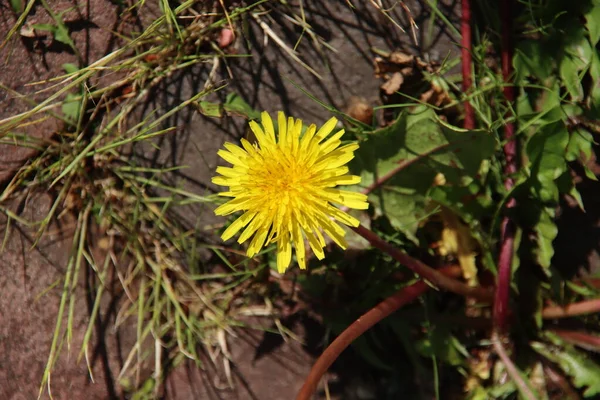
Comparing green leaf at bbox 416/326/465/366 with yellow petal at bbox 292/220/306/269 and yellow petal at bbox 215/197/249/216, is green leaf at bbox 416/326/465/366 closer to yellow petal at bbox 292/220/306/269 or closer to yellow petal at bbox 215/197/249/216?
yellow petal at bbox 292/220/306/269

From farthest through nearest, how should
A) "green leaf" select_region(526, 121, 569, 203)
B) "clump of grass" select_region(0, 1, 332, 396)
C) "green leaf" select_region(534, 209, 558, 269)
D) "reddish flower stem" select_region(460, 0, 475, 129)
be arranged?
"clump of grass" select_region(0, 1, 332, 396), "reddish flower stem" select_region(460, 0, 475, 129), "green leaf" select_region(534, 209, 558, 269), "green leaf" select_region(526, 121, 569, 203)

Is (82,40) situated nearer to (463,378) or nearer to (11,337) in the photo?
(11,337)

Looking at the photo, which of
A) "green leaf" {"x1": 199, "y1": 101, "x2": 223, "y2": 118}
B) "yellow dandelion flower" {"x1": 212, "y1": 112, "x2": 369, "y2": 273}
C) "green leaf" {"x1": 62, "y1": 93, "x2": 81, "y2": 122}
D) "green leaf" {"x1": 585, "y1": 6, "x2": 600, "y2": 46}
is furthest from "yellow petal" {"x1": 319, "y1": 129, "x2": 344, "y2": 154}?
"green leaf" {"x1": 62, "y1": 93, "x2": 81, "y2": 122}

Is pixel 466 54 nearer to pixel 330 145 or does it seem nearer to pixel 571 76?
pixel 571 76

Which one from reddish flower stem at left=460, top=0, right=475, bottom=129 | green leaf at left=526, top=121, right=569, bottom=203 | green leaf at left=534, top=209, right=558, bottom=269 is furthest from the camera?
reddish flower stem at left=460, top=0, right=475, bottom=129

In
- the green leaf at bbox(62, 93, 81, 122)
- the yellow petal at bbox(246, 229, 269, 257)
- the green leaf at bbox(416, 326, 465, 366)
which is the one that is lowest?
the green leaf at bbox(416, 326, 465, 366)

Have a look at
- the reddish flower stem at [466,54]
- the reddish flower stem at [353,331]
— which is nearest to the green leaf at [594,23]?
the reddish flower stem at [466,54]
